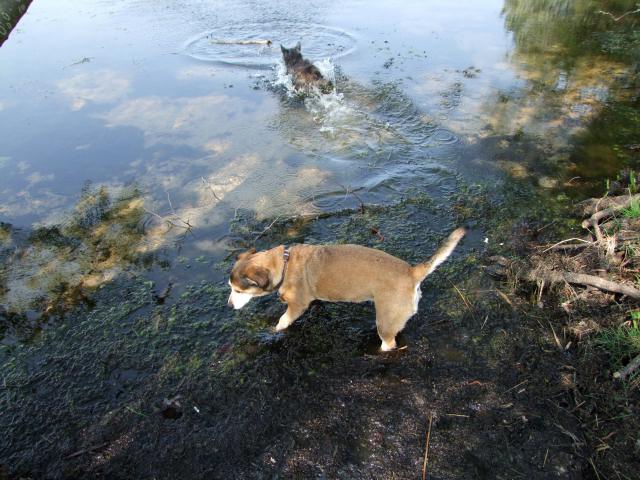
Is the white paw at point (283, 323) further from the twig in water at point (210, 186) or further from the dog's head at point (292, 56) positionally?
the dog's head at point (292, 56)

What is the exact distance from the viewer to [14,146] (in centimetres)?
791

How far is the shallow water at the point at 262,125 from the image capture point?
20.4 ft

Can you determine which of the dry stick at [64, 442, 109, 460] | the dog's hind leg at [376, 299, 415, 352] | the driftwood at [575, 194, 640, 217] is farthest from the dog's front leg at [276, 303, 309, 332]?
the driftwood at [575, 194, 640, 217]

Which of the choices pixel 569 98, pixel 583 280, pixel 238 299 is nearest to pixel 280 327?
pixel 238 299

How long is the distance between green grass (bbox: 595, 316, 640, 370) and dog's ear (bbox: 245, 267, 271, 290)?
3334 millimetres

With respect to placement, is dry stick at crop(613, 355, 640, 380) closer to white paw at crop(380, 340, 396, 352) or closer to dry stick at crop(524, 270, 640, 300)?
dry stick at crop(524, 270, 640, 300)

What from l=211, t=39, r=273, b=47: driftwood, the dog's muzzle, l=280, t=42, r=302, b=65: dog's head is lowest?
the dog's muzzle

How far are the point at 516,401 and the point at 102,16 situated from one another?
59.7 feet

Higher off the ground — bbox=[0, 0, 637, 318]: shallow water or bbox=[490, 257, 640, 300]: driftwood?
bbox=[0, 0, 637, 318]: shallow water

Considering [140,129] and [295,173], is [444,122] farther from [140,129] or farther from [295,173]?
[140,129]

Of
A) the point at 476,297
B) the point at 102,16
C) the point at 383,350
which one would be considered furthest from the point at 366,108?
the point at 102,16

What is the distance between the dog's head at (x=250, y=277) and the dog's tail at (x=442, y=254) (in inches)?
59.9

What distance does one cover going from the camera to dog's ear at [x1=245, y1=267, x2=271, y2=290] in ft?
13.7

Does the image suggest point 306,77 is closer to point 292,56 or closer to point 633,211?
point 292,56
